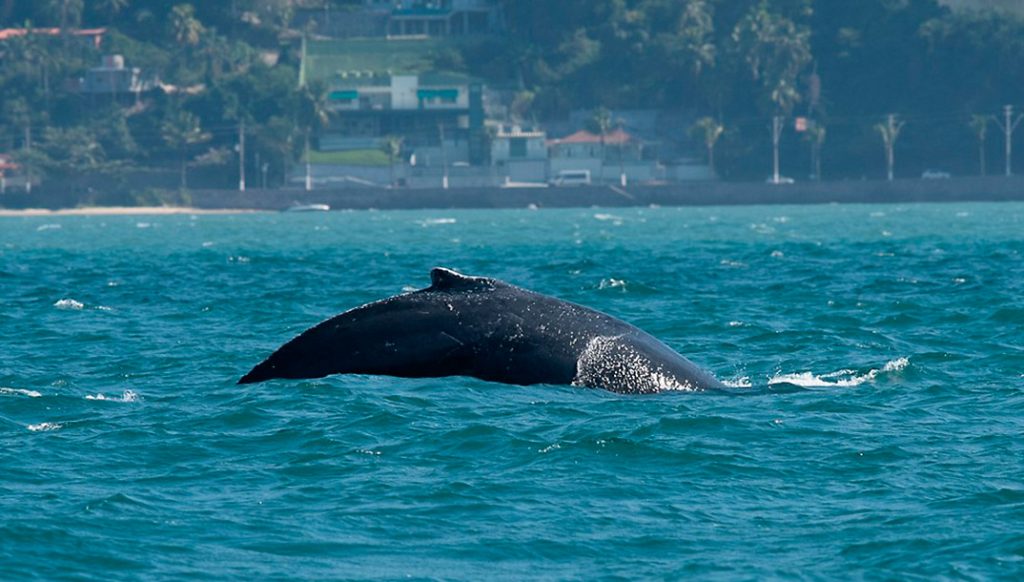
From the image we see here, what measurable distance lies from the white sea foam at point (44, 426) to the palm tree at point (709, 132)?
17253 cm

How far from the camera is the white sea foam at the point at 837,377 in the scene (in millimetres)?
21406

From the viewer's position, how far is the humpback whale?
17406mm

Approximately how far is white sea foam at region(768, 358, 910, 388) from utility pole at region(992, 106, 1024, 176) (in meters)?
163

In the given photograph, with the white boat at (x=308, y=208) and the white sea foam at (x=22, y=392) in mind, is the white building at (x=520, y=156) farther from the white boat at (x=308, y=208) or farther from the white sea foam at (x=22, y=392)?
the white sea foam at (x=22, y=392)

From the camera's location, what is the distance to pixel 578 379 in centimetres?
1827

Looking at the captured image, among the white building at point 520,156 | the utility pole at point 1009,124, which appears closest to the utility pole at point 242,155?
the white building at point 520,156

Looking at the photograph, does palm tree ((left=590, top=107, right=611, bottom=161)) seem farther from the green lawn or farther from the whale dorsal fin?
the whale dorsal fin

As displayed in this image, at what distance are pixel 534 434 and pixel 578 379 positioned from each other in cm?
124

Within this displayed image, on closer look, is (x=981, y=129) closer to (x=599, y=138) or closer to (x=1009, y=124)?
(x=1009, y=124)

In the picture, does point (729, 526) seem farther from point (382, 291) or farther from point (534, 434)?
point (382, 291)

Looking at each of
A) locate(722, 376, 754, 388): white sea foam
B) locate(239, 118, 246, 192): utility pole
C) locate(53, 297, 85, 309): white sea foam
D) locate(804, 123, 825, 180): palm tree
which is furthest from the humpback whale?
locate(239, 118, 246, 192): utility pole

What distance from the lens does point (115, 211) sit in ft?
606

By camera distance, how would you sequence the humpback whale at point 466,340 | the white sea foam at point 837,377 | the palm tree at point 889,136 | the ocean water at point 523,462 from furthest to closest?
the palm tree at point 889,136, the white sea foam at point 837,377, the humpback whale at point 466,340, the ocean water at point 523,462

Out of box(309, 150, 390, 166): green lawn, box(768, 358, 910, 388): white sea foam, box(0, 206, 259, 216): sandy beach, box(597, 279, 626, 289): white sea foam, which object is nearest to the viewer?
box(768, 358, 910, 388): white sea foam
